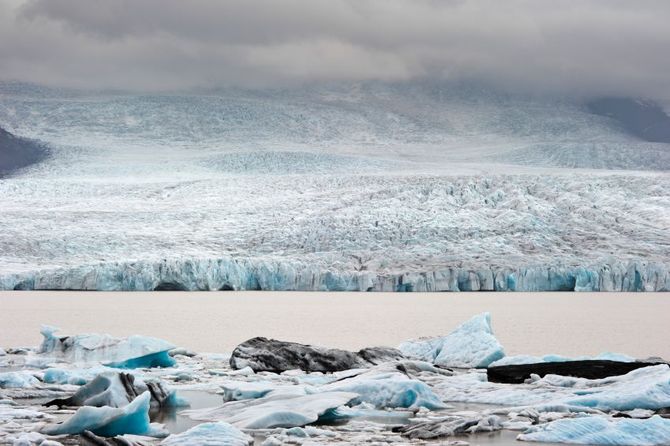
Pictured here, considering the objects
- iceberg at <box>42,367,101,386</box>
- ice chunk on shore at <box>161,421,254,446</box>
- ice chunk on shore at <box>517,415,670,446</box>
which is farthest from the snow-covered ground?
ice chunk on shore at <box>161,421,254,446</box>

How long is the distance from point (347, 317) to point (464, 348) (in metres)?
8.59

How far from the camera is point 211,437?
552 cm

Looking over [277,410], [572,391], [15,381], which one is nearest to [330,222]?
[15,381]

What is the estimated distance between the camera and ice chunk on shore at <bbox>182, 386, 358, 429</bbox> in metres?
6.25

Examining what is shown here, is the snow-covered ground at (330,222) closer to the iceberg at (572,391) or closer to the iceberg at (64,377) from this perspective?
the iceberg at (64,377)

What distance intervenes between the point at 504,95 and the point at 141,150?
111ft

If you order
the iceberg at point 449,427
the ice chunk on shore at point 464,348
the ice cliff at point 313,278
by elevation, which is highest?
the iceberg at point 449,427

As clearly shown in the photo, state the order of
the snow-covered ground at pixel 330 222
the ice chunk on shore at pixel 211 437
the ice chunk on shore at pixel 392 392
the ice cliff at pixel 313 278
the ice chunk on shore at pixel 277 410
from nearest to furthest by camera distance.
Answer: the ice chunk on shore at pixel 211 437
the ice chunk on shore at pixel 277 410
the ice chunk on shore at pixel 392 392
the ice cliff at pixel 313 278
the snow-covered ground at pixel 330 222

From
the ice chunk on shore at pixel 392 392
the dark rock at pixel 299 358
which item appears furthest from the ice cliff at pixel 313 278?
the ice chunk on shore at pixel 392 392

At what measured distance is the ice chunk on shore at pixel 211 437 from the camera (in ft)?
17.9

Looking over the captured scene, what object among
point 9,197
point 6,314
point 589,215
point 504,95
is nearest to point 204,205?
point 9,197

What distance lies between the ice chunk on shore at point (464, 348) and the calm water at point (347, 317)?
1.84 metres

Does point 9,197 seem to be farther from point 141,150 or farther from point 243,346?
point 243,346

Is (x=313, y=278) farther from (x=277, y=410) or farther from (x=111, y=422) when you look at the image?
(x=111, y=422)
